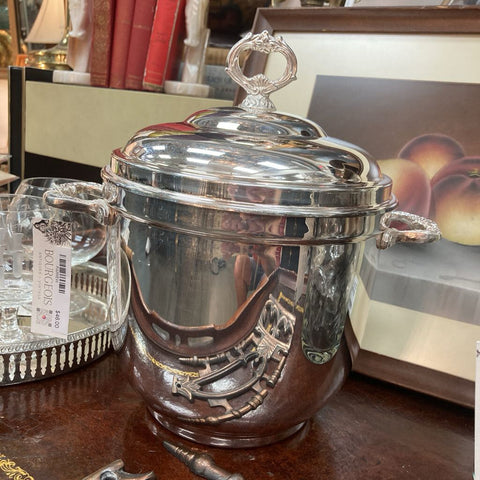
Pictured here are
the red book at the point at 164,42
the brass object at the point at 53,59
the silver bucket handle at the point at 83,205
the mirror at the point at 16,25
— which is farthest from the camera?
the mirror at the point at 16,25

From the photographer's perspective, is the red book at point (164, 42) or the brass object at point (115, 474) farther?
the red book at point (164, 42)

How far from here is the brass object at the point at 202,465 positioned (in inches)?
17.1

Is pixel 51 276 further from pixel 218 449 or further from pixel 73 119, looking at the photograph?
pixel 73 119

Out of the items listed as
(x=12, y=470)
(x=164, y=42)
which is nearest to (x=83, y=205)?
(x=12, y=470)

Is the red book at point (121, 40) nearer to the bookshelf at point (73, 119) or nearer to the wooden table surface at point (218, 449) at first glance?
the bookshelf at point (73, 119)

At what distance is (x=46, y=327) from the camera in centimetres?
57

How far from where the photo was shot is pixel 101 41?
1.11 m

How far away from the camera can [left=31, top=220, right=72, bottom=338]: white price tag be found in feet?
1.77

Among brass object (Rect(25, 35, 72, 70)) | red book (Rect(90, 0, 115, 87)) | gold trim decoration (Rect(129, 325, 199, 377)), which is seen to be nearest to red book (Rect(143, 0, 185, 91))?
red book (Rect(90, 0, 115, 87))

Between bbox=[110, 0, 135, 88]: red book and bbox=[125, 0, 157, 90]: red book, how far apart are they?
1 cm

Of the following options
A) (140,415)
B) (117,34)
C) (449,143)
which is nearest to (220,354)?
(140,415)

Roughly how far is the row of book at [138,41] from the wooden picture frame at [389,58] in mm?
332

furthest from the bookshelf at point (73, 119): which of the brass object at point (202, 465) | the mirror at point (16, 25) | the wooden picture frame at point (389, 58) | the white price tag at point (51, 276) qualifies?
the mirror at point (16, 25)

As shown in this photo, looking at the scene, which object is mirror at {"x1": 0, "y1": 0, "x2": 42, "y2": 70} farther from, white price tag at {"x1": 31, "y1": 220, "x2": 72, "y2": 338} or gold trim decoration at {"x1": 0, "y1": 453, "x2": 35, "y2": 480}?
gold trim decoration at {"x1": 0, "y1": 453, "x2": 35, "y2": 480}
